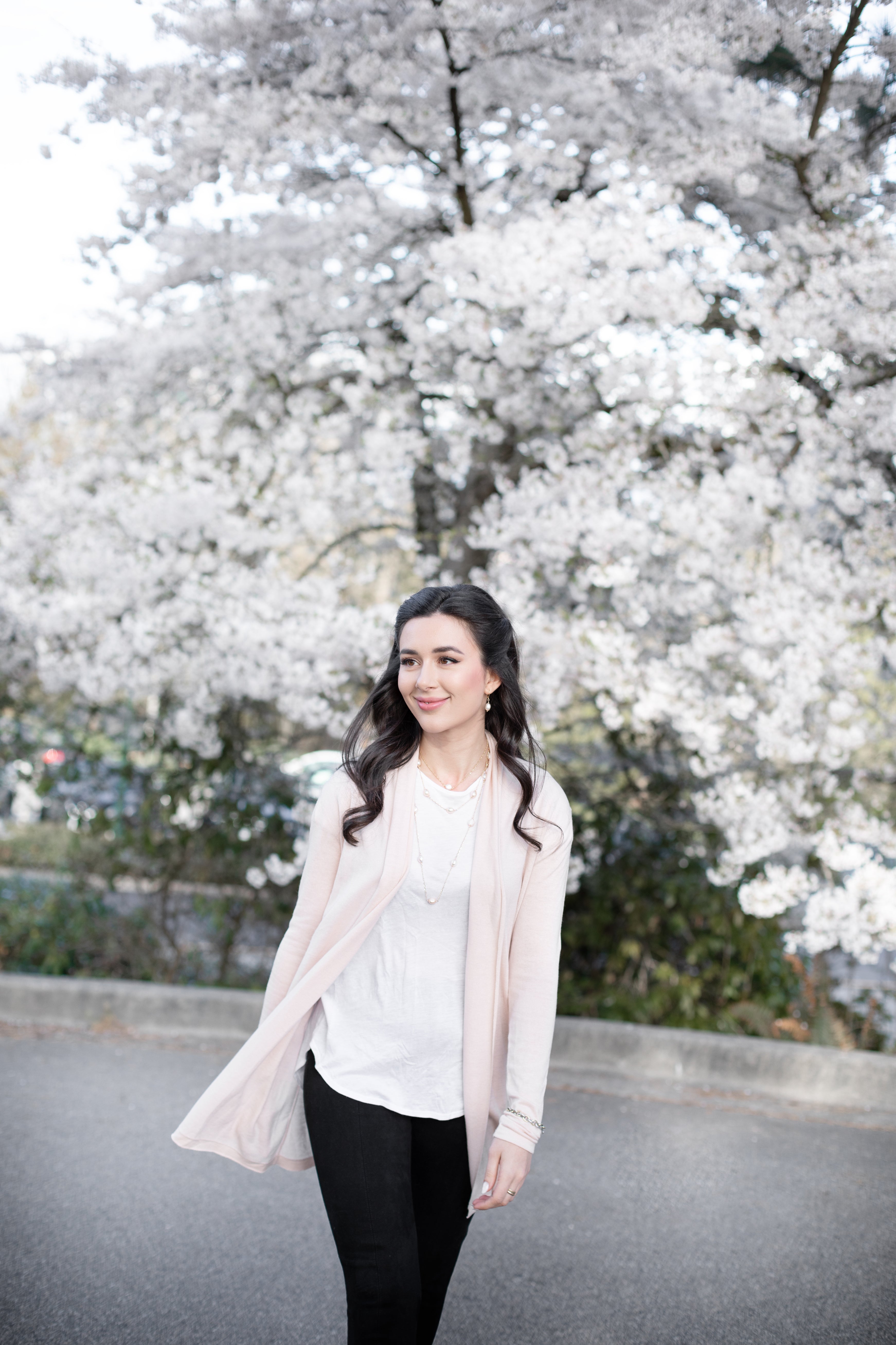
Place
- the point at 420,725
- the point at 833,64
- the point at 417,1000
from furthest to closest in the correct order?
the point at 833,64 → the point at 420,725 → the point at 417,1000

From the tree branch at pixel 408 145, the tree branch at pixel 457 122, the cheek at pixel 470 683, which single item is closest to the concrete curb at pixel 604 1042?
the cheek at pixel 470 683

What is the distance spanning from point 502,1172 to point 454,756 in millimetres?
861

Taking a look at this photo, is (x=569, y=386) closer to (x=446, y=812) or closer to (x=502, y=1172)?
(x=446, y=812)

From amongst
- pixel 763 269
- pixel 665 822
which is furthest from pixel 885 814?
pixel 763 269

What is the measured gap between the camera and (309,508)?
234 inches

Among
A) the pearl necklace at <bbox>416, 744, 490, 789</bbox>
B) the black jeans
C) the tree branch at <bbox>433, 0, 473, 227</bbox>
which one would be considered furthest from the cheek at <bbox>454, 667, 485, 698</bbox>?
the tree branch at <bbox>433, 0, 473, 227</bbox>

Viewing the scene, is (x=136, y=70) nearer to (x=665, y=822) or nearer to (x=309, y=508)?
(x=309, y=508)

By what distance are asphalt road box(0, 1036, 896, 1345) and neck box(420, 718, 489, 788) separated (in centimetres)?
174

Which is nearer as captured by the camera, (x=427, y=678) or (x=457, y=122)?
(x=427, y=678)

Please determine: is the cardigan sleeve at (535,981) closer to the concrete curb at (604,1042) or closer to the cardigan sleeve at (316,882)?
the cardigan sleeve at (316,882)

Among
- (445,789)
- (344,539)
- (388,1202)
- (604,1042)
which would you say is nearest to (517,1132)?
(388,1202)

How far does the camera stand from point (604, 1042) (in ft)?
17.9

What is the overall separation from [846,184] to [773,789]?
9.36ft

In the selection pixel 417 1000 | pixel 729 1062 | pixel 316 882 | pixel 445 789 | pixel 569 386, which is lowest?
pixel 729 1062
